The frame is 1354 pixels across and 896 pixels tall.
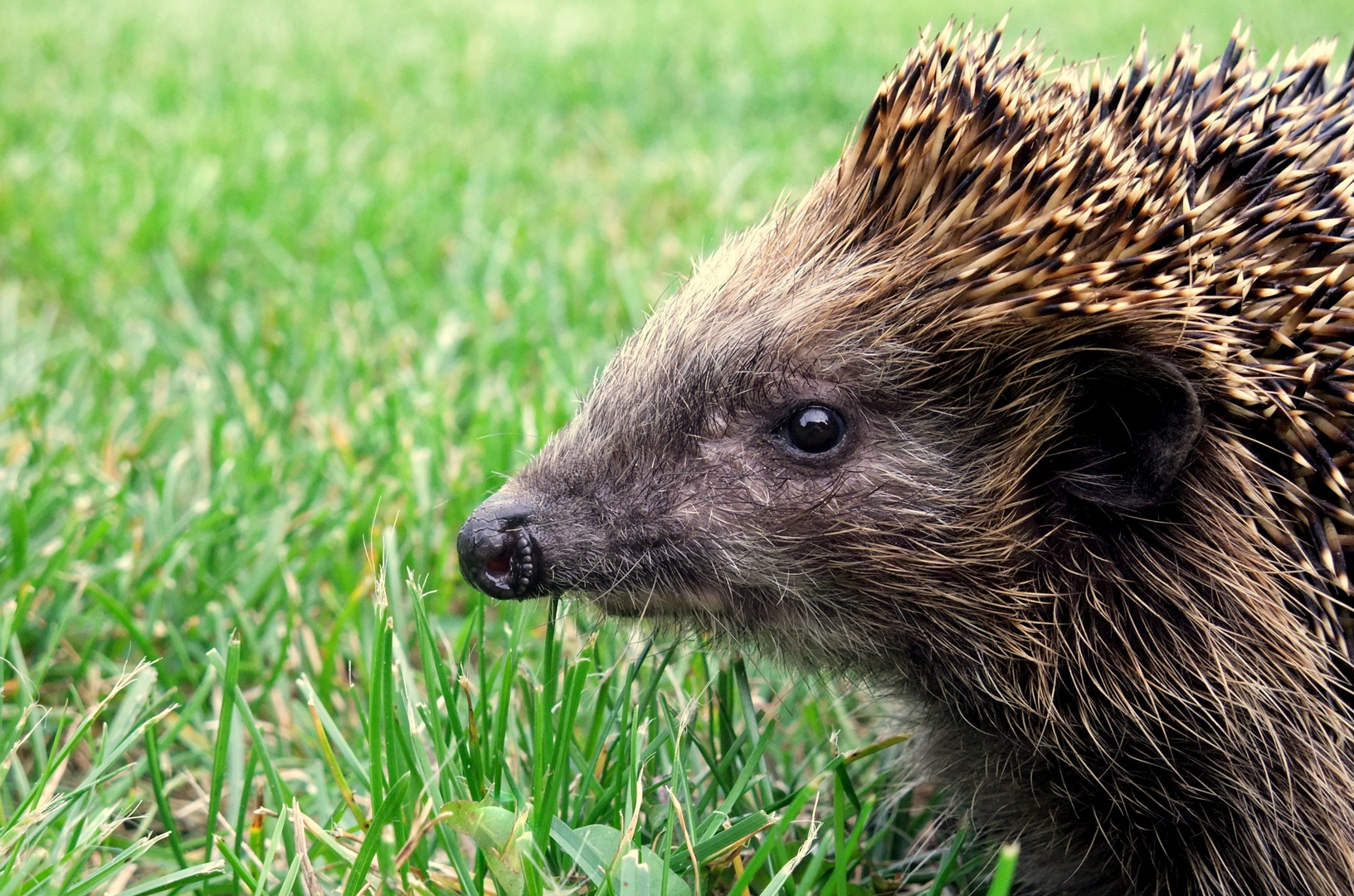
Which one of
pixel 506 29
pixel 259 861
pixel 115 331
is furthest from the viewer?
pixel 506 29

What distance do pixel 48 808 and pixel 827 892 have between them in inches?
55.6

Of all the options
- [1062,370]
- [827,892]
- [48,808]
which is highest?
[1062,370]

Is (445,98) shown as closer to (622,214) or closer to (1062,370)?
(622,214)

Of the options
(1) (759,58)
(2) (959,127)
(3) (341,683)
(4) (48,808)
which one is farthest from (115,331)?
(1) (759,58)

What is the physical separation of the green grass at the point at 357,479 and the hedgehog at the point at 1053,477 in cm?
27

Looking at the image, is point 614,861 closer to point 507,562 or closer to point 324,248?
point 507,562

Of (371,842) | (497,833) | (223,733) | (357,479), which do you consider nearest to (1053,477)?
(497,833)

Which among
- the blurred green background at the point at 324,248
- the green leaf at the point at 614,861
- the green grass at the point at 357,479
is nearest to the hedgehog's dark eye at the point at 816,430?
the green grass at the point at 357,479

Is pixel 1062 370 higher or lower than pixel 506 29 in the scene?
lower

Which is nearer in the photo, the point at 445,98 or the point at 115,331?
the point at 115,331

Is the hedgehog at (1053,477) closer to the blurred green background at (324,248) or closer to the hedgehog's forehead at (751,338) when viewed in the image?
the hedgehog's forehead at (751,338)

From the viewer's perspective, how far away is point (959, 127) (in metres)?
2.57

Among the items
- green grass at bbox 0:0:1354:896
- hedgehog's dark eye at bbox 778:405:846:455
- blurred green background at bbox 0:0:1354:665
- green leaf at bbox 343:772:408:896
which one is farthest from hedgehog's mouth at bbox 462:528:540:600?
hedgehog's dark eye at bbox 778:405:846:455

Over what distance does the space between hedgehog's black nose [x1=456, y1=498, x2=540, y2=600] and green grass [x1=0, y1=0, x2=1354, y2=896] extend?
0.50 ft
